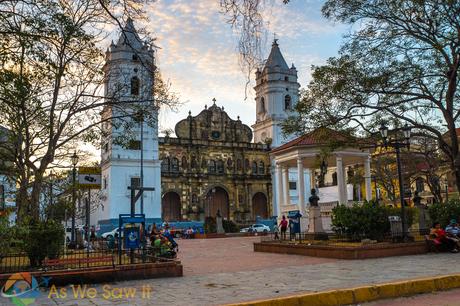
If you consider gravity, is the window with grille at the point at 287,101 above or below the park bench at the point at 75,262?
above

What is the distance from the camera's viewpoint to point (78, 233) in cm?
2559

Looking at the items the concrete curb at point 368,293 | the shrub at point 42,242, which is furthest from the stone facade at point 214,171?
the concrete curb at point 368,293

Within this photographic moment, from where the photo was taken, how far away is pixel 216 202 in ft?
182

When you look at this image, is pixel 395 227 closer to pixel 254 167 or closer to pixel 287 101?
pixel 287 101

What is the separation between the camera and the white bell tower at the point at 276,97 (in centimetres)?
5662

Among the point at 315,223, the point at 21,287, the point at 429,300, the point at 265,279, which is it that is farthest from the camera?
the point at 315,223

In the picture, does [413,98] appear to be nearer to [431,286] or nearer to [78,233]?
[431,286]

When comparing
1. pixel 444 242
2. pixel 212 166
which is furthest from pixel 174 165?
pixel 444 242

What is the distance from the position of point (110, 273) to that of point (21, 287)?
A: 1.78 metres

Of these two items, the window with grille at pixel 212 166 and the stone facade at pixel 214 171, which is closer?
the stone facade at pixel 214 171

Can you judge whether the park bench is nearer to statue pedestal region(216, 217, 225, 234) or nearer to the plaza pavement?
the plaza pavement

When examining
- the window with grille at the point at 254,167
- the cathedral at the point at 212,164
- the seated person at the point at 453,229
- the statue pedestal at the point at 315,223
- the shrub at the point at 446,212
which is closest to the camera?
the seated person at the point at 453,229

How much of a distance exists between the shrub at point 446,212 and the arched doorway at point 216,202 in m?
37.9

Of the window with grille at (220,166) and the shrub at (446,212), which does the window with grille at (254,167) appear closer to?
the window with grille at (220,166)
